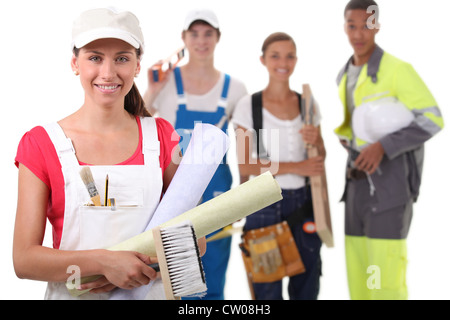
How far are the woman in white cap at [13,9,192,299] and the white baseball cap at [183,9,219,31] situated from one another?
4.73ft

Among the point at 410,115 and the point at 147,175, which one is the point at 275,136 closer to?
the point at 410,115

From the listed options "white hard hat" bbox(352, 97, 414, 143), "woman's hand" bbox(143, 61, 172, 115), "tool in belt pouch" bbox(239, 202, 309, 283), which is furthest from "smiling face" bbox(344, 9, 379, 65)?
"woman's hand" bbox(143, 61, 172, 115)

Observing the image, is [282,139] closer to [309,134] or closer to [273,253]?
[309,134]

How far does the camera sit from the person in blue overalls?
2.77 metres

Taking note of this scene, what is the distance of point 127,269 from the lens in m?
1.18

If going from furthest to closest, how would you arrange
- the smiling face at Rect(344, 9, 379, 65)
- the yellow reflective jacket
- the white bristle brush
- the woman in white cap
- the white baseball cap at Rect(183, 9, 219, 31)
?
1. the white baseball cap at Rect(183, 9, 219, 31)
2. the smiling face at Rect(344, 9, 379, 65)
3. the yellow reflective jacket
4. the woman in white cap
5. the white bristle brush

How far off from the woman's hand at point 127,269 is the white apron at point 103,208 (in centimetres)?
10

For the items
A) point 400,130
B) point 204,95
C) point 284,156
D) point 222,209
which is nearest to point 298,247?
point 284,156

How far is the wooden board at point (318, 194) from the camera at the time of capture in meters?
2.58

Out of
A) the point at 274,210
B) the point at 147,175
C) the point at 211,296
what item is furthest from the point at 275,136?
the point at 147,175

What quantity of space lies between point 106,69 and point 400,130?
1564mm

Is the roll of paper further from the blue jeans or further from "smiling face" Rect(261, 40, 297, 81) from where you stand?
Result: "smiling face" Rect(261, 40, 297, 81)

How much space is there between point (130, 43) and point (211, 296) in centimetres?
177

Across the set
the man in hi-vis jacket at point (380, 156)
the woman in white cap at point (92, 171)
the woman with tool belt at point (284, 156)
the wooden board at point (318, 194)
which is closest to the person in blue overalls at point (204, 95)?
the woman with tool belt at point (284, 156)
